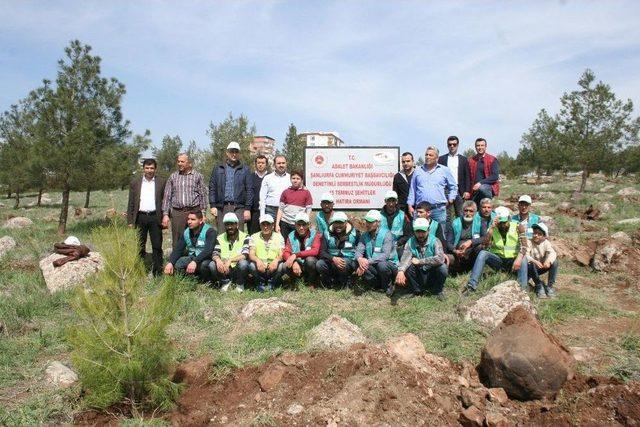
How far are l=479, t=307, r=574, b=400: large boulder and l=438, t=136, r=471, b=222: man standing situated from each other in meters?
3.51

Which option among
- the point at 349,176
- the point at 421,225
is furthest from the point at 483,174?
the point at 349,176

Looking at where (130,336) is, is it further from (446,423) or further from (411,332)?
(411,332)

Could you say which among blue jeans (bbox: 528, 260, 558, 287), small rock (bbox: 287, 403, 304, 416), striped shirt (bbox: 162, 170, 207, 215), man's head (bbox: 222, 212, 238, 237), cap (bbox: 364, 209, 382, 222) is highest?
striped shirt (bbox: 162, 170, 207, 215)

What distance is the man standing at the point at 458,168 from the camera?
7.59 metres

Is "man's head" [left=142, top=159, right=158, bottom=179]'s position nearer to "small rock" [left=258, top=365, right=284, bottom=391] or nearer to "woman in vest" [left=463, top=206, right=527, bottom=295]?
"small rock" [left=258, top=365, right=284, bottom=391]

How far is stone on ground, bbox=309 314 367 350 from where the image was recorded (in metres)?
4.74

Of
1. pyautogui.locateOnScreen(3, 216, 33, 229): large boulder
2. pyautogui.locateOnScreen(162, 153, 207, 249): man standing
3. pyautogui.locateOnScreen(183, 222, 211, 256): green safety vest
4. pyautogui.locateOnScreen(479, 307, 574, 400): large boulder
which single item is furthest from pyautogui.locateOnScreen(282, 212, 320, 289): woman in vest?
pyautogui.locateOnScreen(3, 216, 33, 229): large boulder

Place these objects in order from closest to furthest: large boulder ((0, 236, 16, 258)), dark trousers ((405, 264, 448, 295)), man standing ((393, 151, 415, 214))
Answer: dark trousers ((405, 264, 448, 295)), man standing ((393, 151, 415, 214)), large boulder ((0, 236, 16, 258))

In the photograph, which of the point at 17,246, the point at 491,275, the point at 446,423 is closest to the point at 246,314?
the point at 446,423

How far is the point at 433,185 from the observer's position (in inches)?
280

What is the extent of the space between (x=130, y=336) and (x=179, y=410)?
0.78 meters

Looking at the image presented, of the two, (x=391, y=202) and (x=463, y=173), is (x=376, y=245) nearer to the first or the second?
(x=391, y=202)

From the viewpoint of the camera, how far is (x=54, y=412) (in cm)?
388

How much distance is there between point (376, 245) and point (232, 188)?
8.08ft
